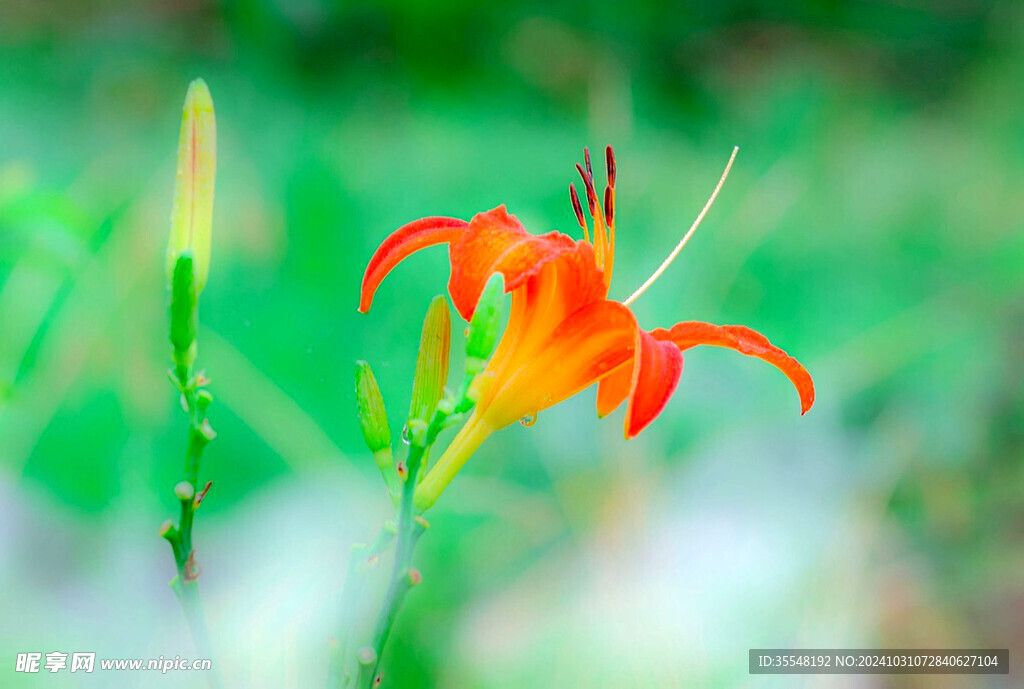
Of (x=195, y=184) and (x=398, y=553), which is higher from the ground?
(x=195, y=184)

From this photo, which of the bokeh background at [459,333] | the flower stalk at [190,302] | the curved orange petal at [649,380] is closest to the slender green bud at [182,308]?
the flower stalk at [190,302]

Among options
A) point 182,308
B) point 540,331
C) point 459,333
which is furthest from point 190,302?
point 459,333

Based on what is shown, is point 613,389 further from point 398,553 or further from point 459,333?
point 459,333

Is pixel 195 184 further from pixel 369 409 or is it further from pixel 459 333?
pixel 459 333

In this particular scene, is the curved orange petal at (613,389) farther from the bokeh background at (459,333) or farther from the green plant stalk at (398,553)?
the bokeh background at (459,333)

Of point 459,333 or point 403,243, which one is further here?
point 459,333

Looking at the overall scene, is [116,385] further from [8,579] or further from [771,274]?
[771,274]
